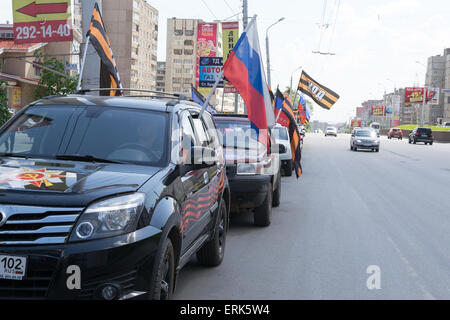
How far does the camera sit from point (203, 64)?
109 feet

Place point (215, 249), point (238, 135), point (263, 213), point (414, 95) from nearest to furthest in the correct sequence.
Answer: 1. point (215, 249)
2. point (263, 213)
3. point (238, 135)
4. point (414, 95)

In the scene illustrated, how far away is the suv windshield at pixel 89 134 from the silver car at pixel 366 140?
34227mm

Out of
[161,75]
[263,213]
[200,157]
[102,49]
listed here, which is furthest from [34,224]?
[161,75]

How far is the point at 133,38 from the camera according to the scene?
10725 centimetres

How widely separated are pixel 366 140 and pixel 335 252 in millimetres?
32106

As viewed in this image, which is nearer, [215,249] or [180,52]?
[215,249]

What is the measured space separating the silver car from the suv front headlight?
1395 inches

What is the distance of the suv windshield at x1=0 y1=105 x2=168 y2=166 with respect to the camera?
15.3ft

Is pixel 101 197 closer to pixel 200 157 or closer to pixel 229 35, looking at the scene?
pixel 200 157

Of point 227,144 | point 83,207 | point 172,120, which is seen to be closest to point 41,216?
point 83,207

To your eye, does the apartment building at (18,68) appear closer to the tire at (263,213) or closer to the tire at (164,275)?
the tire at (263,213)

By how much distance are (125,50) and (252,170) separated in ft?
283

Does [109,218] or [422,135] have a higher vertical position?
[109,218]

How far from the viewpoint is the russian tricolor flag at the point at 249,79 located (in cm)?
821
